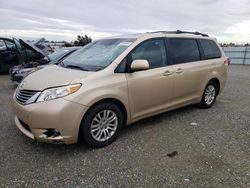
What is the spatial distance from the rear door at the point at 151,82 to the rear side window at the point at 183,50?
264 mm

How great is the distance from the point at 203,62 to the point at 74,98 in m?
3.23

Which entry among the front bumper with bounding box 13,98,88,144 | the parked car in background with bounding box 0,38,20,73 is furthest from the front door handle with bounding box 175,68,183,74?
the parked car in background with bounding box 0,38,20,73

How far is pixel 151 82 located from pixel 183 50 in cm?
126

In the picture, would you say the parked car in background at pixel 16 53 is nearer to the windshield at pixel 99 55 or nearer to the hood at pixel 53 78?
the windshield at pixel 99 55

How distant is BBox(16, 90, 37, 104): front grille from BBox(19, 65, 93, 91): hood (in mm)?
61

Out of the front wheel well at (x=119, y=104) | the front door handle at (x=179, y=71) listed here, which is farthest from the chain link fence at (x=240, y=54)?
the front wheel well at (x=119, y=104)

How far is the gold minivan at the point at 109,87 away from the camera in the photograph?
3.28 m

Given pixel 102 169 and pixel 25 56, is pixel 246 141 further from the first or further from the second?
pixel 25 56

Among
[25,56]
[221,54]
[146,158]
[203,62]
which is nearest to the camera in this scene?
[146,158]

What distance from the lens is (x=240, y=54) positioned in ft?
67.2

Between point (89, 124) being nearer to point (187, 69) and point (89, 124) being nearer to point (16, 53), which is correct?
point (187, 69)

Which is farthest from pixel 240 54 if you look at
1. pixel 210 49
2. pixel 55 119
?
pixel 55 119

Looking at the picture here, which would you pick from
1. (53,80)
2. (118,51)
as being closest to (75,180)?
(53,80)

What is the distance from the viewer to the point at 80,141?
3627 millimetres
